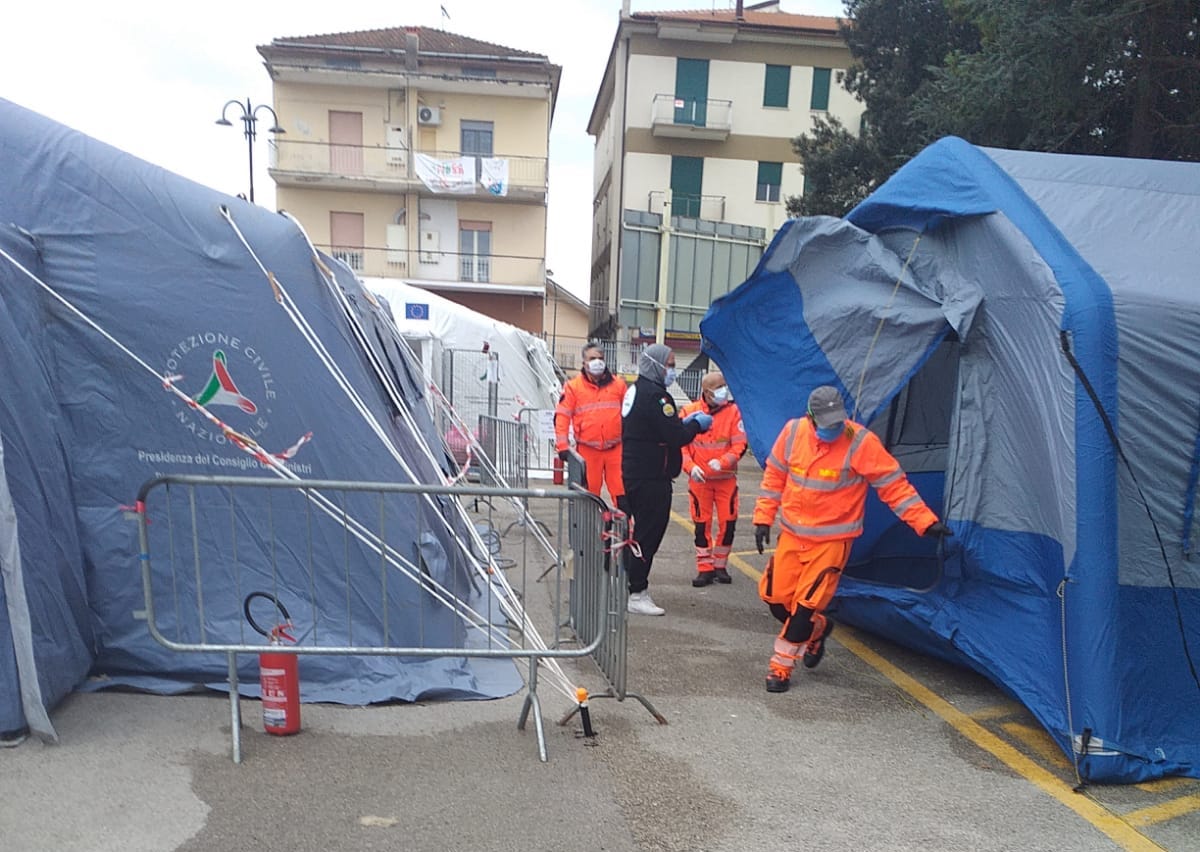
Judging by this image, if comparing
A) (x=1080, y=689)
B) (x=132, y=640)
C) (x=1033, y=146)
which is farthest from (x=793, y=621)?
(x=1033, y=146)

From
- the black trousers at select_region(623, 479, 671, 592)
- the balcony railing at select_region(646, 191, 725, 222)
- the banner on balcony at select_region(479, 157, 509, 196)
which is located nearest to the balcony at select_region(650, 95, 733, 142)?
the balcony railing at select_region(646, 191, 725, 222)

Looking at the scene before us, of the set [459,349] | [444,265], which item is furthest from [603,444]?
[444,265]

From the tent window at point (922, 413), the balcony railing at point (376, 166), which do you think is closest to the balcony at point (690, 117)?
the balcony railing at point (376, 166)

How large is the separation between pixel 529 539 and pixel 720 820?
5.26 meters

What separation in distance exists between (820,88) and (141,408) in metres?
27.3

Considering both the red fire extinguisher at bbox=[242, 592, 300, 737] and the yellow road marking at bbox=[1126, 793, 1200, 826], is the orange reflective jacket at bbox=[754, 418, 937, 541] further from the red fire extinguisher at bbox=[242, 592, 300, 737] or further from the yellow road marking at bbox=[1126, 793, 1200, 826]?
the red fire extinguisher at bbox=[242, 592, 300, 737]

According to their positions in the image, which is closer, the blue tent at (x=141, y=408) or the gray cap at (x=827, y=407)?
the blue tent at (x=141, y=408)

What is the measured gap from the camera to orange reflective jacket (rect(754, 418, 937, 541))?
446 centimetres

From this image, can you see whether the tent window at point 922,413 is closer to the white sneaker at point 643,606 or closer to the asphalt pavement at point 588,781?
the white sneaker at point 643,606

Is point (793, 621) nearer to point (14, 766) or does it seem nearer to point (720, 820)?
point (720, 820)

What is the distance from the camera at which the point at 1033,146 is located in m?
9.26

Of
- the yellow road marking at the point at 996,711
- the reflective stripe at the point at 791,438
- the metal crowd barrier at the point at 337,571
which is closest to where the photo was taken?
the metal crowd barrier at the point at 337,571

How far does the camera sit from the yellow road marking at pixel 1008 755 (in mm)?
3244

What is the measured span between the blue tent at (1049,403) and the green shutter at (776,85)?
23.8m
